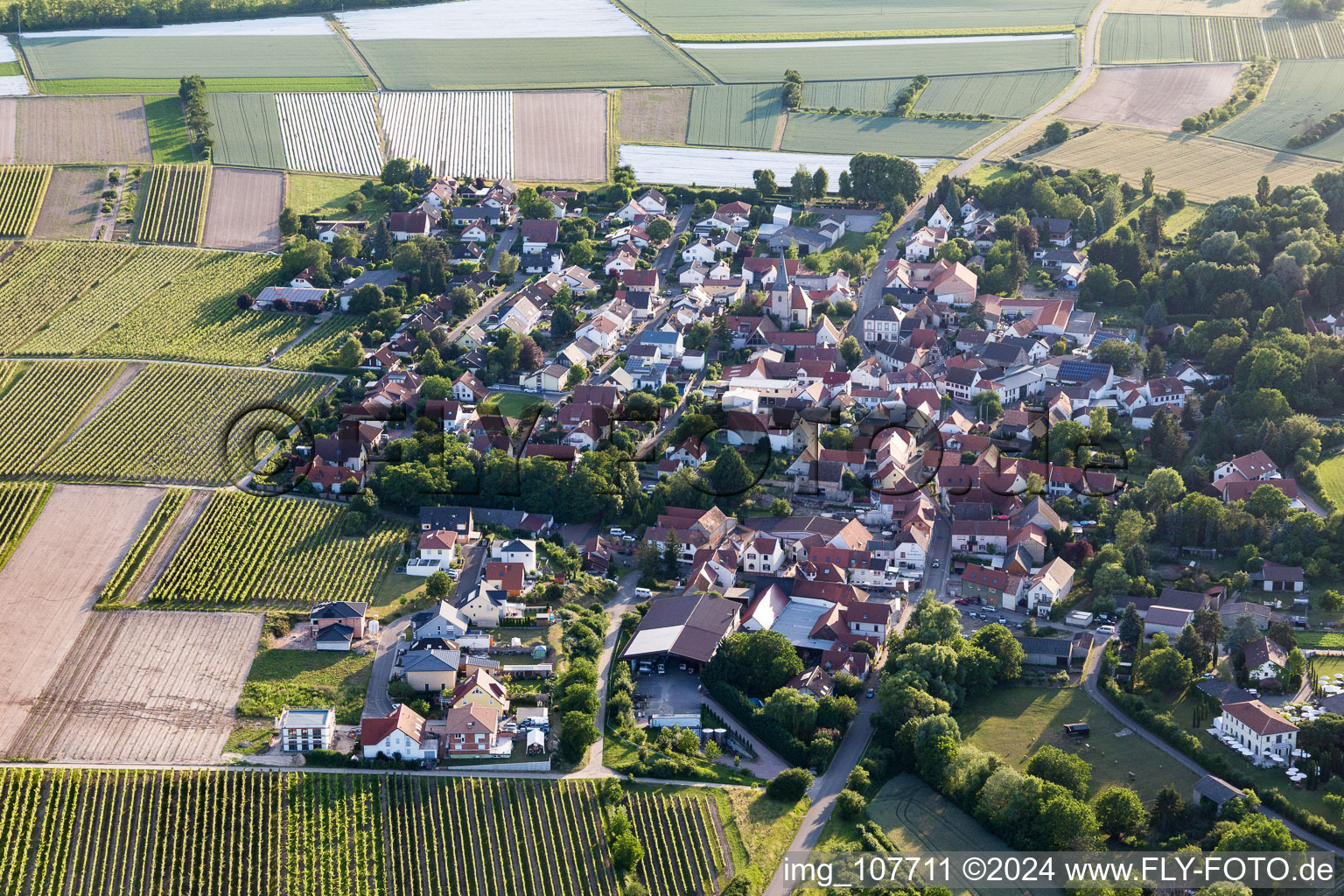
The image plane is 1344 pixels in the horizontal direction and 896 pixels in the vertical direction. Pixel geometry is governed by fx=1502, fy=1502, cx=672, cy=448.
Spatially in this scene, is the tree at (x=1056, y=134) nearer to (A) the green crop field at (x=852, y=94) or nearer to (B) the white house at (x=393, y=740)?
(A) the green crop field at (x=852, y=94)

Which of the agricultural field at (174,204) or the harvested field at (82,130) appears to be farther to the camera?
the harvested field at (82,130)

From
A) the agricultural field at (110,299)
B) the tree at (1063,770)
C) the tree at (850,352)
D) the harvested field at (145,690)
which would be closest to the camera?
the tree at (1063,770)

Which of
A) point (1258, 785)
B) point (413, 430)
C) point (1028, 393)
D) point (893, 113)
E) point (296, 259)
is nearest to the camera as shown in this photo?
point (1258, 785)

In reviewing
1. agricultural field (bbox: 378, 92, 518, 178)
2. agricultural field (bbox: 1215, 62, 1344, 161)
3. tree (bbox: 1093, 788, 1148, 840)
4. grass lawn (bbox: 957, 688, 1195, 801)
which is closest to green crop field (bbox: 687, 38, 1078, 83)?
agricultural field (bbox: 1215, 62, 1344, 161)

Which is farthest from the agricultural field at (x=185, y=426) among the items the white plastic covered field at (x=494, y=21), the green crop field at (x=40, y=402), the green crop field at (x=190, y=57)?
the white plastic covered field at (x=494, y=21)

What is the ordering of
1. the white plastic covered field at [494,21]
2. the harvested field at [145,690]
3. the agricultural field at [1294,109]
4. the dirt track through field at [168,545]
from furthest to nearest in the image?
the white plastic covered field at [494,21]
the agricultural field at [1294,109]
the dirt track through field at [168,545]
the harvested field at [145,690]

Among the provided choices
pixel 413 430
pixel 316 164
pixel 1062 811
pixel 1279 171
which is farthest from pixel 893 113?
pixel 1062 811

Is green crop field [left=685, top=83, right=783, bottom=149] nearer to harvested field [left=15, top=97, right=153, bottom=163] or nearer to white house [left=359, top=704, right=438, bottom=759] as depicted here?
harvested field [left=15, top=97, right=153, bottom=163]

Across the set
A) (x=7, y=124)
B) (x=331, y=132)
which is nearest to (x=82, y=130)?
(x=7, y=124)

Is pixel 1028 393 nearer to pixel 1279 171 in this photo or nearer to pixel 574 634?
pixel 574 634
